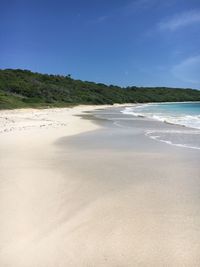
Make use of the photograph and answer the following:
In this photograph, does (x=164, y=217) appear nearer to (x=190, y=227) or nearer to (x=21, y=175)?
(x=190, y=227)

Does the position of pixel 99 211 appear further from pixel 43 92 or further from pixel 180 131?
pixel 43 92

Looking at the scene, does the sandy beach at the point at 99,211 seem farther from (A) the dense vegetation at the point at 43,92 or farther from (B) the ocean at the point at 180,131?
(A) the dense vegetation at the point at 43,92

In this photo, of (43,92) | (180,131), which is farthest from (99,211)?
(43,92)

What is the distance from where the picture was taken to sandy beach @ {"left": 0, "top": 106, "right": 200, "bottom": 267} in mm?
3428

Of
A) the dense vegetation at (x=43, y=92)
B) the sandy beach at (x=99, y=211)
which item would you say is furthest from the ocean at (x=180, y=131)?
the dense vegetation at (x=43, y=92)

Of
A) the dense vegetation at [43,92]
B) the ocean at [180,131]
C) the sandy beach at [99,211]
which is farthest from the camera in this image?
the dense vegetation at [43,92]

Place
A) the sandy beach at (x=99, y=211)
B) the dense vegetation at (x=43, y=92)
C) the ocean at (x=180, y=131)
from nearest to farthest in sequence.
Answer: the sandy beach at (x=99, y=211) < the ocean at (x=180, y=131) < the dense vegetation at (x=43, y=92)

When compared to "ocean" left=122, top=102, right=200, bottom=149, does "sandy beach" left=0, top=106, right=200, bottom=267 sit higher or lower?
higher

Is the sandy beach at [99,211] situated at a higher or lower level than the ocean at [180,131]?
higher

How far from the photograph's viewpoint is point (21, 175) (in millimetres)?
6492

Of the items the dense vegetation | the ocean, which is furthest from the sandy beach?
the dense vegetation

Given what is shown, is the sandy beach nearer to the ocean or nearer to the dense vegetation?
the ocean

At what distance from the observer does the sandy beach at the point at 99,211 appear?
135 inches

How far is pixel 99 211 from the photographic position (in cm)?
460
